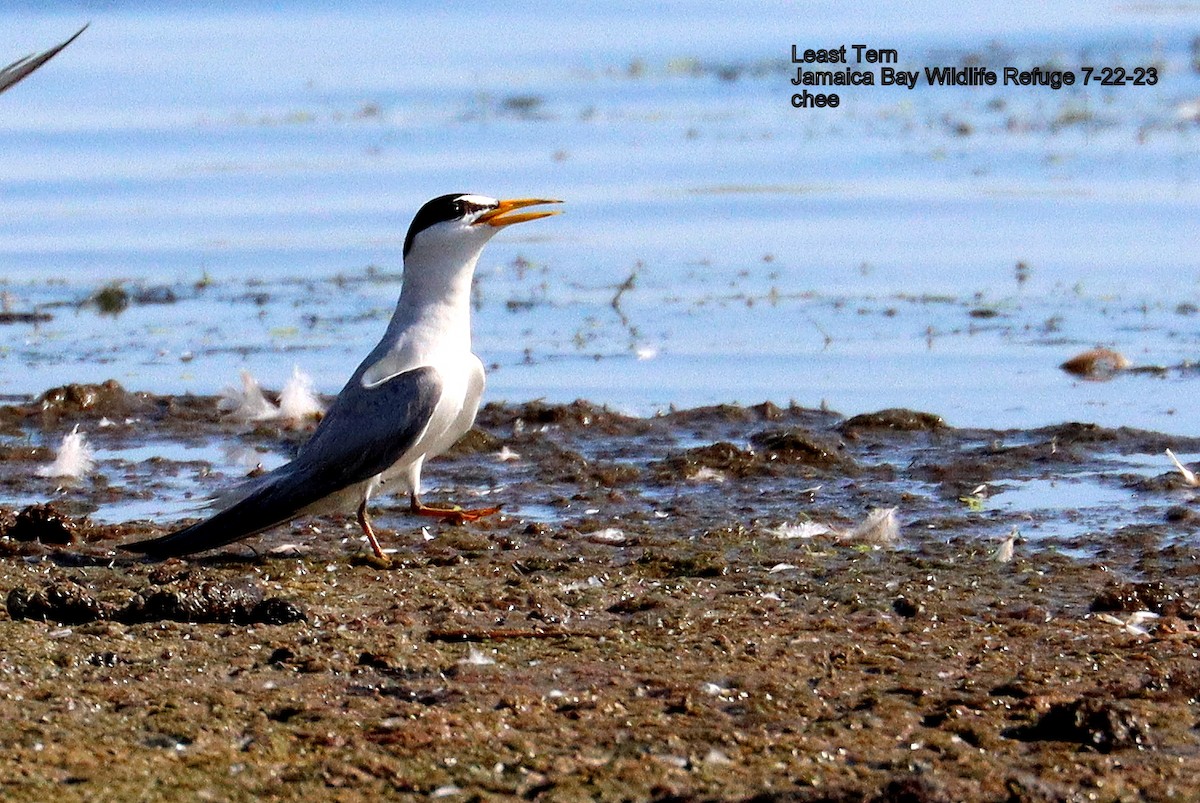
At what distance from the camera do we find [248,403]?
8.96 meters

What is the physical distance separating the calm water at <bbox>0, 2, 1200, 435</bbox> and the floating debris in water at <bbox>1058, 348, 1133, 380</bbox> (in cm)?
20

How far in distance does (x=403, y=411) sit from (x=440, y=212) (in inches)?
38.7

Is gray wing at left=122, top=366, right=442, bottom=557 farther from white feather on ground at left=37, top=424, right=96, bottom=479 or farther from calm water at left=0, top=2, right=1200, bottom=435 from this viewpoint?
calm water at left=0, top=2, right=1200, bottom=435

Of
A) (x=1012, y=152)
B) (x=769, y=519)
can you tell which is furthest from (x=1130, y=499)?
(x=1012, y=152)

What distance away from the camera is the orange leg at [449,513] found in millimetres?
7164

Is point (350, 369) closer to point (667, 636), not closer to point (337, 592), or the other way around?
point (337, 592)

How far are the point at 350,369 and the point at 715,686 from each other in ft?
18.0

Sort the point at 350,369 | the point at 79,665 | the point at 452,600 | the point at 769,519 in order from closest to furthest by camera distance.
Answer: the point at 79,665
the point at 452,600
the point at 769,519
the point at 350,369

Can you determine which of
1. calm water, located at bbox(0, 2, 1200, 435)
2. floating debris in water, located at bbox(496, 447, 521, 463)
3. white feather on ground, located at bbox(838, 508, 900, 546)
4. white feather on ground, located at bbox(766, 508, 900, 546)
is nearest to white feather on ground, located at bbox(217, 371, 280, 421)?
calm water, located at bbox(0, 2, 1200, 435)

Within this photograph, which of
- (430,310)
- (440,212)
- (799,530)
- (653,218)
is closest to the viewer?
(799,530)

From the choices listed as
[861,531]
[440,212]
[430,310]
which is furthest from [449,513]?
[861,531]

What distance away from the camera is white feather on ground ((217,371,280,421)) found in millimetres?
8930

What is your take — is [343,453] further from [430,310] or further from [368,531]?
[430,310]

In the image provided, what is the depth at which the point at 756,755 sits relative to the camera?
14.5 feet
